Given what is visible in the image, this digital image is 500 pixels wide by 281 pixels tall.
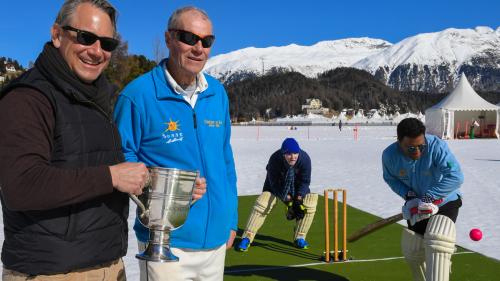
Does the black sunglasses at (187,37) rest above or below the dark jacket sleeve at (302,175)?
above

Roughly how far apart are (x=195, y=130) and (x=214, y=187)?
33 centimetres

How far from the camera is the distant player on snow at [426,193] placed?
404 cm

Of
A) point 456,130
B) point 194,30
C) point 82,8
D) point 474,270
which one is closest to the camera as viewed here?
point 82,8

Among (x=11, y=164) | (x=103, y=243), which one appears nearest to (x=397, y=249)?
(x=103, y=243)

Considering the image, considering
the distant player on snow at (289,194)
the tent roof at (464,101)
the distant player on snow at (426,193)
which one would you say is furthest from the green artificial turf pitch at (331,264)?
the tent roof at (464,101)

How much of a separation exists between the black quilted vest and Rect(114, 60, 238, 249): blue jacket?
0.39 meters

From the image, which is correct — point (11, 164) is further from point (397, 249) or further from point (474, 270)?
point (397, 249)

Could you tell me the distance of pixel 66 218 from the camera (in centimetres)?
197

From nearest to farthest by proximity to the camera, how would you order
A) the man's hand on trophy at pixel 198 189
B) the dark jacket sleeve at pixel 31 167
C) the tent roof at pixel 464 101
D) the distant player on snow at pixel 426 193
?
1. the dark jacket sleeve at pixel 31 167
2. the man's hand on trophy at pixel 198 189
3. the distant player on snow at pixel 426 193
4. the tent roof at pixel 464 101

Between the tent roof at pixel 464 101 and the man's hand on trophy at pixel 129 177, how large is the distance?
1589 inches

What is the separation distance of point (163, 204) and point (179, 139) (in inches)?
20.8

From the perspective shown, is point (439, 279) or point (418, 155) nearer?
point (439, 279)

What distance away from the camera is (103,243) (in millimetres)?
2139

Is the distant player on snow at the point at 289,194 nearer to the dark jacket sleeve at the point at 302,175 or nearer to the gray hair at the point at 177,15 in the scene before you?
the dark jacket sleeve at the point at 302,175
